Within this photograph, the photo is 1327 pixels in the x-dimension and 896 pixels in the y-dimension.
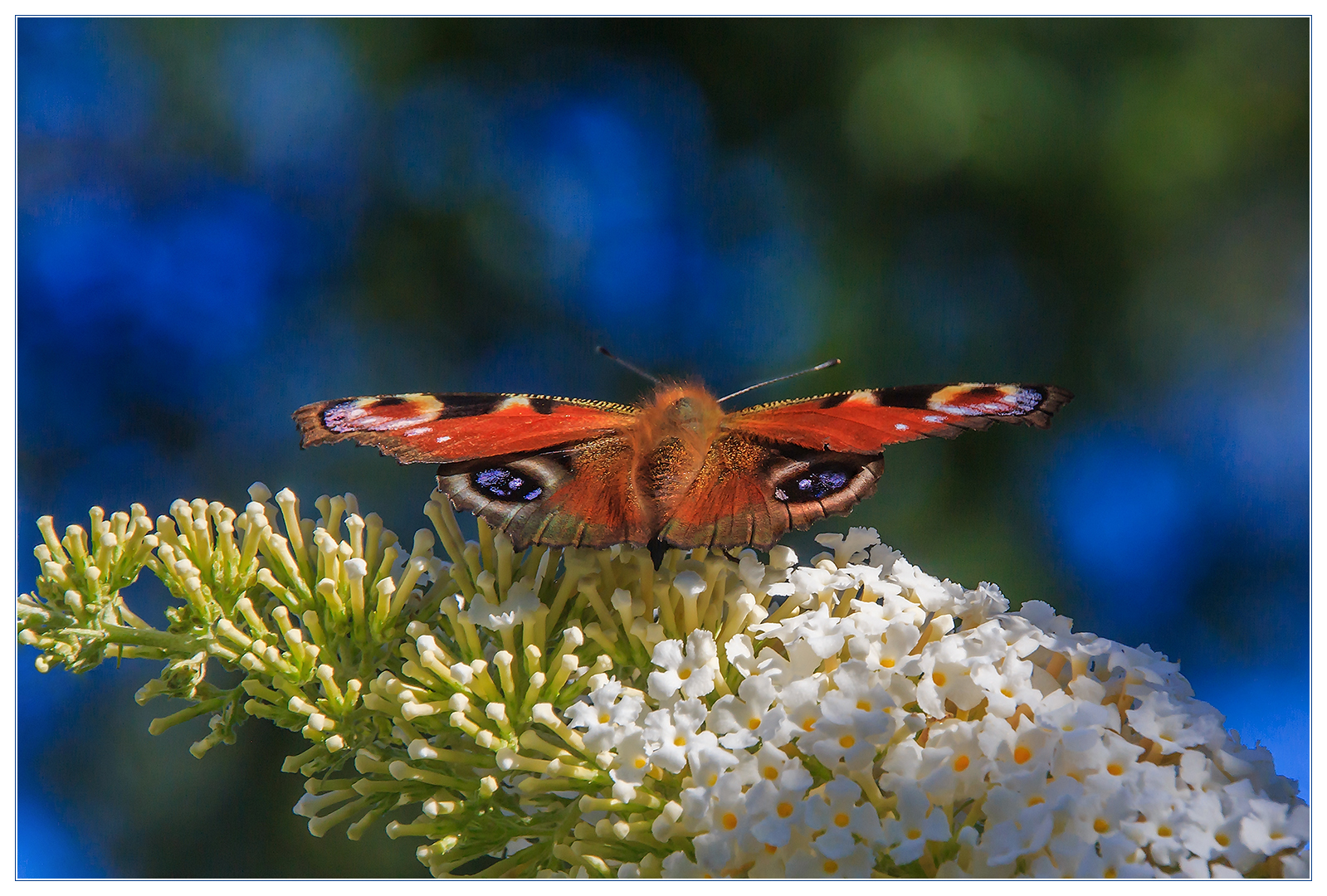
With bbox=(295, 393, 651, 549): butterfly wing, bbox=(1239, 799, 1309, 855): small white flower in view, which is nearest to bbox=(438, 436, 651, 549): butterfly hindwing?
bbox=(295, 393, 651, 549): butterfly wing

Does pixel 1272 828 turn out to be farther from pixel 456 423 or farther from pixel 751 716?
pixel 456 423

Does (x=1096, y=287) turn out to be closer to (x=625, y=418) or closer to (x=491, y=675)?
(x=625, y=418)

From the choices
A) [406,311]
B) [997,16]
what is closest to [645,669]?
[406,311]

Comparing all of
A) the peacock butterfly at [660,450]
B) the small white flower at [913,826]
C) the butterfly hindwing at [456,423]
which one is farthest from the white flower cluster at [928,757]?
the butterfly hindwing at [456,423]

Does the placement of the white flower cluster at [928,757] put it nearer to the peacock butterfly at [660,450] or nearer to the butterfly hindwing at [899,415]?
the peacock butterfly at [660,450]

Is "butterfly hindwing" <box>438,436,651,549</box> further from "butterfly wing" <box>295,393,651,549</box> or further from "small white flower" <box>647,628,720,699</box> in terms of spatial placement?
"small white flower" <box>647,628,720,699</box>

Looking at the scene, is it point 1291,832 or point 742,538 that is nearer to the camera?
point 1291,832
